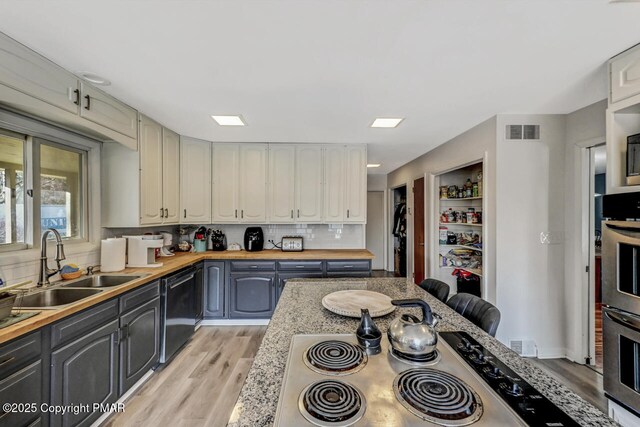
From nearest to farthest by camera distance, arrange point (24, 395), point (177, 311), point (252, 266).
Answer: point (24, 395), point (177, 311), point (252, 266)

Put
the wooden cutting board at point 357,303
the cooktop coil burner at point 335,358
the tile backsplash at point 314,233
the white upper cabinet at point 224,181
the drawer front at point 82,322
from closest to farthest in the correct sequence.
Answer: the cooktop coil burner at point 335,358 → the wooden cutting board at point 357,303 → the drawer front at point 82,322 → the white upper cabinet at point 224,181 → the tile backsplash at point 314,233

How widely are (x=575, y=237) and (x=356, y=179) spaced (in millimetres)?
2348

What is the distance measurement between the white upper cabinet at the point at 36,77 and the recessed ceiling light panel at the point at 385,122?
2461mm

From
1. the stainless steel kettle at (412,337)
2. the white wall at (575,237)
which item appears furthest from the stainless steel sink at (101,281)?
the white wall at (575,237)

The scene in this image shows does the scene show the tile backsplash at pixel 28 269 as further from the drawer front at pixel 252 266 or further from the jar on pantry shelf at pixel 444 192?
the jar on pantry shelf at pixel 444 192

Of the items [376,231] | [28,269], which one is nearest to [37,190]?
[28,269]

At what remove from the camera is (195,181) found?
3.57 metres

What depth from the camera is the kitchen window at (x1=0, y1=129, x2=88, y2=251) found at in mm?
1866

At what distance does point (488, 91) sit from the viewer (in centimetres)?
214

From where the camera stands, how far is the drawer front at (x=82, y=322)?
1.48 meters

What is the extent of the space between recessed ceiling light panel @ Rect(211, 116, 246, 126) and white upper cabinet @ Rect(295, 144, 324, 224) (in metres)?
1.00

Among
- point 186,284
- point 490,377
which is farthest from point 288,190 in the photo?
point 490,377

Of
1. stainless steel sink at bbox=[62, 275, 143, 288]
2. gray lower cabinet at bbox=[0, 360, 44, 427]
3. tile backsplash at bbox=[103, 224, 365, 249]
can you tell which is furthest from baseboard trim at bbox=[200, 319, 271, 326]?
gray lower cabinet at bbox=[0, 360, 44, 427]

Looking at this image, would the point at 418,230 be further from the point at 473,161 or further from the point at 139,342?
the point at 139,342
